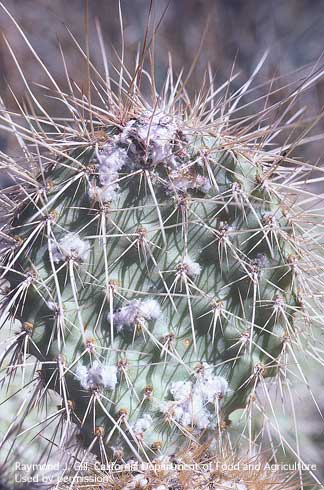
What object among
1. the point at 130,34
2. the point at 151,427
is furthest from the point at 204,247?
the point at 130,34

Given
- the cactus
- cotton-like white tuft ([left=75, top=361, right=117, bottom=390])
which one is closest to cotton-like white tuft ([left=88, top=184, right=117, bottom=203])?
the cactus

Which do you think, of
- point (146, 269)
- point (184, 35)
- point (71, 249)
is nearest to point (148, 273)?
point (146, 269)

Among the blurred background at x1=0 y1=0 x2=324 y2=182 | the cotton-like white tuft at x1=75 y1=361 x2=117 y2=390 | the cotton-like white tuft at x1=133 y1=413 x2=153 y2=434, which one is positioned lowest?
the cotton-like white tuft at x1=133 y1=413 x2=153 y2=434

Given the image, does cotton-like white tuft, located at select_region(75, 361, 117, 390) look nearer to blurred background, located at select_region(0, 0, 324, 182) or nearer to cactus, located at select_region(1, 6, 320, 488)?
cactus, located at select_region(1, 6, 320, 488)

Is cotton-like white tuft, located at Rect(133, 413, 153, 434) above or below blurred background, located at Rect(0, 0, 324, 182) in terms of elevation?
below

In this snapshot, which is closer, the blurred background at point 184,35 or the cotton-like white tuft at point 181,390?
the cotton-like white tuft at point 181,390

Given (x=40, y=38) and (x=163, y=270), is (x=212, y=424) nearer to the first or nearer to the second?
(x=163, y=270)

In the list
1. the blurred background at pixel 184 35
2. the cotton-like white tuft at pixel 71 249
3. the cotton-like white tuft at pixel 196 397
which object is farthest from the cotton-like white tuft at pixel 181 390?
the blurred background at pixel 184 35

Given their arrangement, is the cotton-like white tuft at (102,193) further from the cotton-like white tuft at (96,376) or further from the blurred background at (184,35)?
the blurred background at (184,35)
